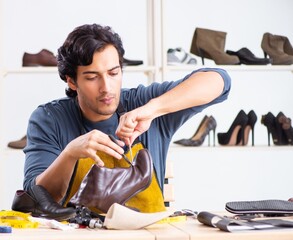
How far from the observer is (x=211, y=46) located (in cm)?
398

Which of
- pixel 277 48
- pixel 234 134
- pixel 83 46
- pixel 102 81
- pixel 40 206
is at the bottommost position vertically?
pixel 40 206

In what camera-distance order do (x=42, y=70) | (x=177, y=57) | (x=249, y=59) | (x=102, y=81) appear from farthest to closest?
(x=249, y=59) < (x=177, y=57) < (x=42, y=70) < (x=102, y=81)

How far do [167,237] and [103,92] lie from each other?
3.14 ft

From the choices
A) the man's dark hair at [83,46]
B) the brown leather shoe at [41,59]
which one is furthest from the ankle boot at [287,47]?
the man's dark hair at [83,46]

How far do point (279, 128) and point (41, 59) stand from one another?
5.06 feet

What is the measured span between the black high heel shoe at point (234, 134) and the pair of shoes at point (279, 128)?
148mm

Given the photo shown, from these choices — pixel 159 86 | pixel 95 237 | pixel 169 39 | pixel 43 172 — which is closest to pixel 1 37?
pixel 169 39

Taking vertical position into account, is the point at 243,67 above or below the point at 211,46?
below

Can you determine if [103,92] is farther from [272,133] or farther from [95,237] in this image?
[272,133]

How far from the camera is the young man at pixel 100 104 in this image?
6.98 ft

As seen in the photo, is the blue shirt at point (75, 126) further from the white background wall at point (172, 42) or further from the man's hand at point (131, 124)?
the white background wall at point (172, 42)

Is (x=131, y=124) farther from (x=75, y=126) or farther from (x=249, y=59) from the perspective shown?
(x=249, y=59)

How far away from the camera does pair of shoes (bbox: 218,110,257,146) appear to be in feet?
13.1

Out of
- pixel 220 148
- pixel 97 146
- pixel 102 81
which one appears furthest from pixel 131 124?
pixel 220 148
